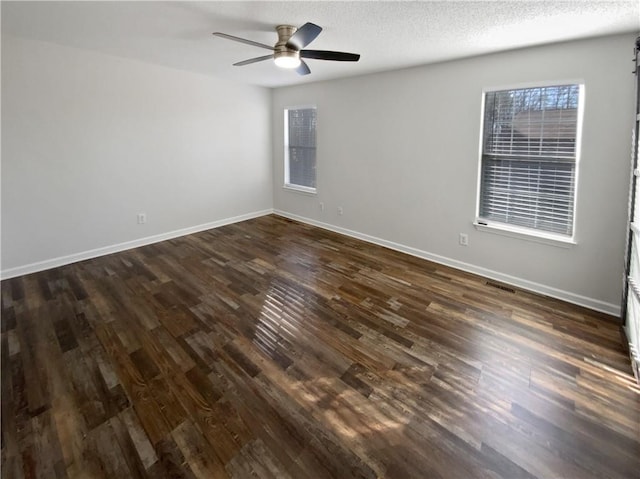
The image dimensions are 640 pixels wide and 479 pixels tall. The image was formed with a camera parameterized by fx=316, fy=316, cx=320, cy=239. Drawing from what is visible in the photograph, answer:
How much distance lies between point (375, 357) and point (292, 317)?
83 cm

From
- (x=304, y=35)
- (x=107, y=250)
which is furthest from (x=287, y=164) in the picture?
(x=304, y=35)

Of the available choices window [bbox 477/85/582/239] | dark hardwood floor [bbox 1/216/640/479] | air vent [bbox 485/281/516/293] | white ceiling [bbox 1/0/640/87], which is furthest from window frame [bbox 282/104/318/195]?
air vent [bbox 485/281/516/293]

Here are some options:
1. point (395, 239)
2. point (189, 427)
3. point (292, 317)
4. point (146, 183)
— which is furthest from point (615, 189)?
point (146, 183)

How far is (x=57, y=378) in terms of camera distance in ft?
6.66

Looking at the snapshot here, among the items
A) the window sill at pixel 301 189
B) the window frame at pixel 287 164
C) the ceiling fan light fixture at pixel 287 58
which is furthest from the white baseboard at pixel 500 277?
the ceiling fan light fixture at pixel 287 58

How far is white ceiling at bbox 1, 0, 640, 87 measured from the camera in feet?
7.27

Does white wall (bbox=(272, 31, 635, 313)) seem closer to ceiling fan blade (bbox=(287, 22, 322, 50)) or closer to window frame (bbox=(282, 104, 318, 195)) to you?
window frame (bbox=(282, 104, 318, 195))

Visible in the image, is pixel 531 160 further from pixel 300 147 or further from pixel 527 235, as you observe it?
pixel 300 147

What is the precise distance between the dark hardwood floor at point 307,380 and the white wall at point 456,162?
1.25ft

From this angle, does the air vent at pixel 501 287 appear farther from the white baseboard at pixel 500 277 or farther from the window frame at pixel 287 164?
the window frame at pixel 287 164

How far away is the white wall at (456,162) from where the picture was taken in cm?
268

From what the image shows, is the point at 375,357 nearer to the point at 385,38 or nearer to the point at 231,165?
the point at 385,38

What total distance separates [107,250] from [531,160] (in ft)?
16.8

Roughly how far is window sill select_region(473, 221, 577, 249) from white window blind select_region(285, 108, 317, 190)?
2.94 metres
